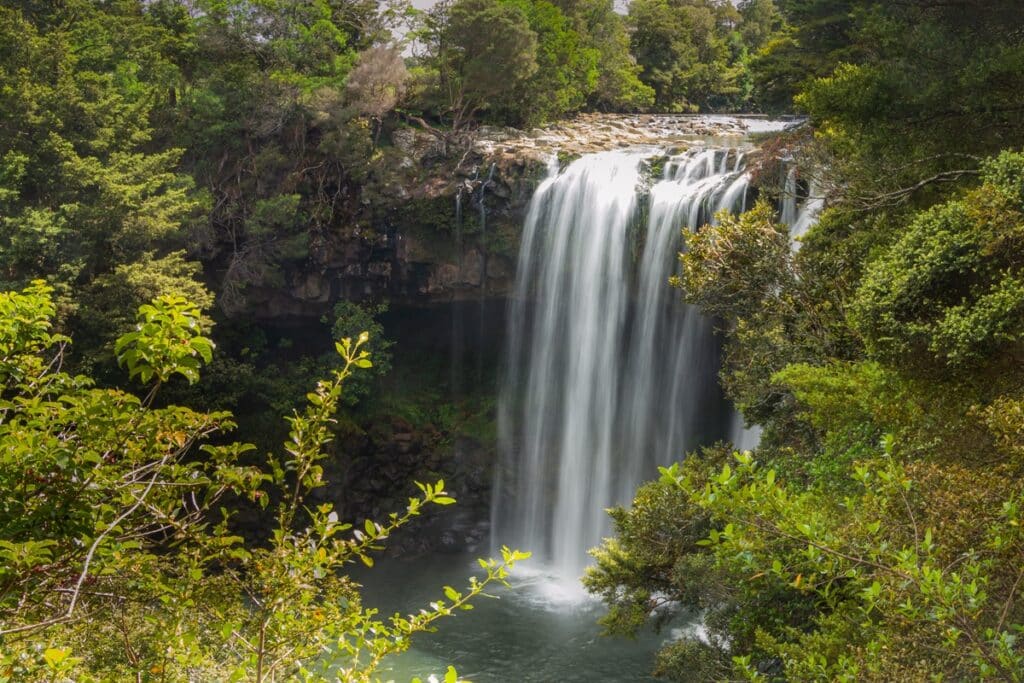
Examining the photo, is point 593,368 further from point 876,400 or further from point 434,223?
point 876,400

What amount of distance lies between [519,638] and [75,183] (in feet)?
42.6

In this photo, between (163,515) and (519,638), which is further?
(519,638)

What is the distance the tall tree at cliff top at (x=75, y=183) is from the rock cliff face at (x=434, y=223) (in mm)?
4313

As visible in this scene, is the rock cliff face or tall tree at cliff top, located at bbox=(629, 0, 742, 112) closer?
the rock cliff face

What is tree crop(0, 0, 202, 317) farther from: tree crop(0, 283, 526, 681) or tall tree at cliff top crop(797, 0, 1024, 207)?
tree crop(0, 283, 526, 681)

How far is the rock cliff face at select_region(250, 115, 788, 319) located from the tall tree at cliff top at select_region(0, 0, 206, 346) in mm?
4313

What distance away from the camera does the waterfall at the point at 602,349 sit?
20.5 meters

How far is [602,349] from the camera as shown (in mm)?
21750

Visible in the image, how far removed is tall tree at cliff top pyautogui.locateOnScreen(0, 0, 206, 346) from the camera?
58.4 feet

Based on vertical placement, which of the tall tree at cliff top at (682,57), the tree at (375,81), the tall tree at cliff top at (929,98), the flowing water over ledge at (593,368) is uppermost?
the tall tree at cliff top at (682,57)

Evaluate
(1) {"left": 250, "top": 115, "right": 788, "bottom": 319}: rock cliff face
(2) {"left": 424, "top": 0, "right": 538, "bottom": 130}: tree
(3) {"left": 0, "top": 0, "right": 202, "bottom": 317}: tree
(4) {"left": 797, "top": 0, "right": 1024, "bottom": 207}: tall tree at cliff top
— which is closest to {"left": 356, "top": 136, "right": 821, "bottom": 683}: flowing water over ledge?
(1) {"left": 250, "top": 115, "right": 788, "bottom": 319}: rock cliff face

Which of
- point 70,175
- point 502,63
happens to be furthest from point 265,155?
point 502,63

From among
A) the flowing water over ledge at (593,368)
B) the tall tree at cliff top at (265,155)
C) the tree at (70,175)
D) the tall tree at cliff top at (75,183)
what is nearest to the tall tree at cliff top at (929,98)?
the flowing water over ledge at (593,368)

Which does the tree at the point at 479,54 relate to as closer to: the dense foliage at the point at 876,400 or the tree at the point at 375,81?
the tree at the point at 375,81
